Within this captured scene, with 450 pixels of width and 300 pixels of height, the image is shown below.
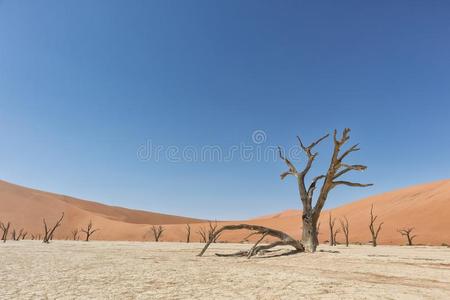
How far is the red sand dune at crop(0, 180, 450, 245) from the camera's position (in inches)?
1737

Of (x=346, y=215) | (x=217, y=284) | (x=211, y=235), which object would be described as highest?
(x=346, y=215)

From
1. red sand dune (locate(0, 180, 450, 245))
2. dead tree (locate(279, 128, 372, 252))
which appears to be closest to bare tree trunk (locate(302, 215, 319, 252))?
dead tree (locate(279, 128, 372, 252))

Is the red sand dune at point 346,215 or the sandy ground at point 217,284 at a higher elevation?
the red sand dune at point 346,215

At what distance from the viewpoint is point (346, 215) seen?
65.8 meters

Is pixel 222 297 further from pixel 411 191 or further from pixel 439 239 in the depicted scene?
pixel 411 191

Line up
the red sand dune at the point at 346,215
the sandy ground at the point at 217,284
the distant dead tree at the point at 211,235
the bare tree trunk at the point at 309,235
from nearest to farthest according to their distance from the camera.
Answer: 1. the sandy ground at the point at 217,284
2. the distant dead tree at the point at 211,235
3. the bare tree trunk at the point at 309,235
4. the red sand dune at the point at 346,215

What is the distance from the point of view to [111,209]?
11325 centimetres

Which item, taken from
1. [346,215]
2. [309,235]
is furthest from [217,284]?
[346,215]

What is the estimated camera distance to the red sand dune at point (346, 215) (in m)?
44.1

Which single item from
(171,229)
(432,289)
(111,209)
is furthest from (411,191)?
(111,209)

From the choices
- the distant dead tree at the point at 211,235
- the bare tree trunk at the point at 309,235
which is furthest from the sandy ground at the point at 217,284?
the bare tree trunk at the point at 309,235

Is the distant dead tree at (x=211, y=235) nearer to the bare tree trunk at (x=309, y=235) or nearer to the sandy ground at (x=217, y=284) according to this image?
the bare tree trunk at (x=309, y=235)

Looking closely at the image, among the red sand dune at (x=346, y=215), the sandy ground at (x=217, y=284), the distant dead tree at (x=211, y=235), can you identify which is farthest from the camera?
the red sand dune at (x=346, y=215)

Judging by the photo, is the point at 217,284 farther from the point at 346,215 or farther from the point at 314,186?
the point at 346,215
